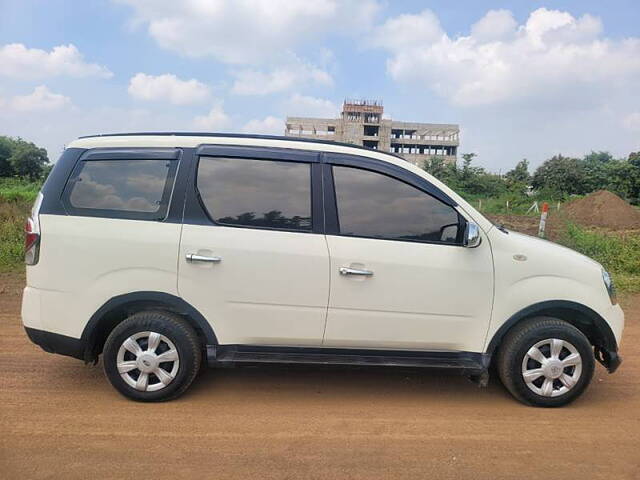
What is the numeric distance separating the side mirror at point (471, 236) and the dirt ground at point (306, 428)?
1.26 metres

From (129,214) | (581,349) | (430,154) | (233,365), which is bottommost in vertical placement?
(233,365)

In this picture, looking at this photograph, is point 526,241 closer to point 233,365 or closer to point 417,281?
point 417,281

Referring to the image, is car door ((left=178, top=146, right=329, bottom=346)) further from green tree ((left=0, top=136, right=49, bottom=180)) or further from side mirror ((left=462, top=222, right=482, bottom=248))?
green tree ((left=0, top=136, right=49, bottom=180))

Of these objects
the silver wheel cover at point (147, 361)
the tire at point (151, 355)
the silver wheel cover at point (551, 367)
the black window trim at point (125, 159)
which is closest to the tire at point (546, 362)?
the silver wheel cover at point (551, 367)

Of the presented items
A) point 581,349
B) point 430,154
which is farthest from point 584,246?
point 430,154

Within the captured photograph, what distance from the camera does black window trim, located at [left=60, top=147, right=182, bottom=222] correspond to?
11.5 feet

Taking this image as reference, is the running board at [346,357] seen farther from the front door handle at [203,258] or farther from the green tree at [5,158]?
the green tree at [5,158]

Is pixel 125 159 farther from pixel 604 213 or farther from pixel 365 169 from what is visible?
pixel 604 213

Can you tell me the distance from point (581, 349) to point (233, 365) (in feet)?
8.46

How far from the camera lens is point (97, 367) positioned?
13.9 ft

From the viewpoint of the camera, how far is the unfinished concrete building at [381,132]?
67.2 m

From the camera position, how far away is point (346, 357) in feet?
11.7

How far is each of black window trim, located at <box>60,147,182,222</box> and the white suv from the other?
1cm

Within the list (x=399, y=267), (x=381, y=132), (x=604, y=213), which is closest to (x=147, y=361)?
(x=399, y=267)
